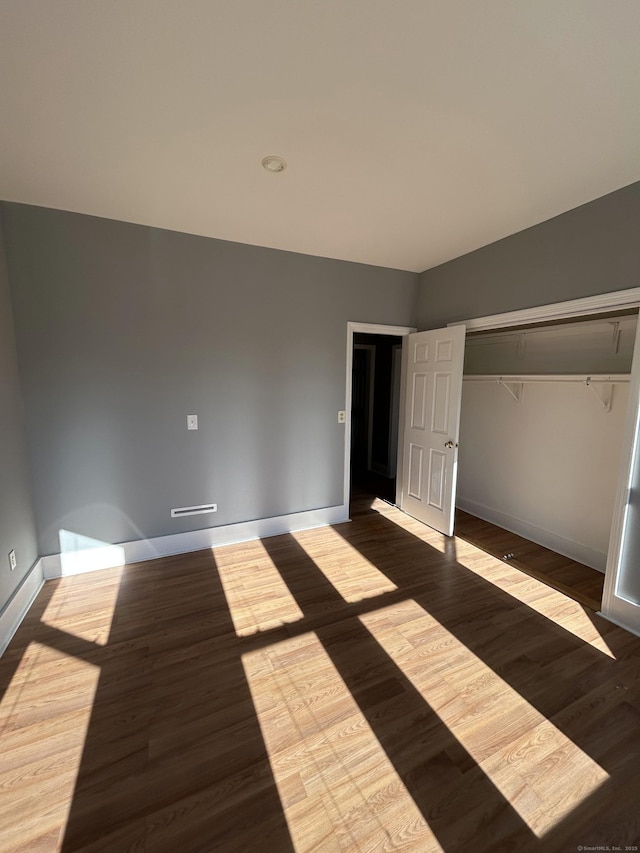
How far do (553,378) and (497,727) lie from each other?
2673 mm

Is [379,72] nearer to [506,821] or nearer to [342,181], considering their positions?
[342,181]

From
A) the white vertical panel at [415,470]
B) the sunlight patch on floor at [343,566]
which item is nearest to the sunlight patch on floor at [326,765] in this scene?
the sunlight patch on floor at [343,566]

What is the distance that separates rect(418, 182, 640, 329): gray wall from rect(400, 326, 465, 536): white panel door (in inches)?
13.9

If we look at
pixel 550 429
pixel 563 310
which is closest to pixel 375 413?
pixel 550 429

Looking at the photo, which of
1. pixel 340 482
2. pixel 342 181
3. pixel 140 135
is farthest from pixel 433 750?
pixel 140 135

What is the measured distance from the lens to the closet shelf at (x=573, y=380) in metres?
2.67

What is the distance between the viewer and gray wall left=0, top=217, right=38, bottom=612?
208 centimetres

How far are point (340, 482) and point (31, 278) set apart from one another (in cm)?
306

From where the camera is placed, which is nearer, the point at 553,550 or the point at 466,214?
the point at 466,214

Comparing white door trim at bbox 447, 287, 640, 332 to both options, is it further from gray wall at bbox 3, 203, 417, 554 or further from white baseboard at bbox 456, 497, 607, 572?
white baseboard at bbox 456, 497, 607, 572

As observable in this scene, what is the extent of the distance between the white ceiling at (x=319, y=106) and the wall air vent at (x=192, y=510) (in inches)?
90.8

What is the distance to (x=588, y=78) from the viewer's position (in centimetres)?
136

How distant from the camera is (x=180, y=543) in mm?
3021

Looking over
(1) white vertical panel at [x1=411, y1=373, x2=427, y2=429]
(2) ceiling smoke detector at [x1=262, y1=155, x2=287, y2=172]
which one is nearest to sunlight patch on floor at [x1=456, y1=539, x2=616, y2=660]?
(1) white vertical panel at [x1=411, y1=373, x2=427, y2=429]
